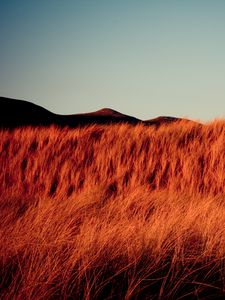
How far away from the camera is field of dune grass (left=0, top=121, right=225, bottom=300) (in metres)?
1.96

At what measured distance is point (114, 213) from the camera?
11.3 feet

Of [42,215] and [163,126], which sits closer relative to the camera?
[42,215]

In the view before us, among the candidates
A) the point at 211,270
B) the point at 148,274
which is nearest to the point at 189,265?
the point at 211,270

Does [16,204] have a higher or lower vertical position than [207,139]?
lower

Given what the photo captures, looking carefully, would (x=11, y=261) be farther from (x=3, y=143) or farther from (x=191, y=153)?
(x=3, y=143)

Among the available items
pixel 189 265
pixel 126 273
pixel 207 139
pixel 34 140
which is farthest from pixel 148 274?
pixel 34 140

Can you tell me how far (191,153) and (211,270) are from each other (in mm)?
3221

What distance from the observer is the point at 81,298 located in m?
1.88

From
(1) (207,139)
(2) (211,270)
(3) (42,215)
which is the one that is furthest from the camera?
(1) (207,139)

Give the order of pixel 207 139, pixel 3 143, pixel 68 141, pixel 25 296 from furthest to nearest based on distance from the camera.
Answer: pixel 3 143 → pixel 68 141 → pixel 207 139 → pixel 25 296

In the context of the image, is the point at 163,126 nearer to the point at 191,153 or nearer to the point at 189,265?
the point at 191,153

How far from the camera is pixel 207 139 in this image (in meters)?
5.66

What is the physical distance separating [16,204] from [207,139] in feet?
9.30

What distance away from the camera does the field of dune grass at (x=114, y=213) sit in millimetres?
1963
